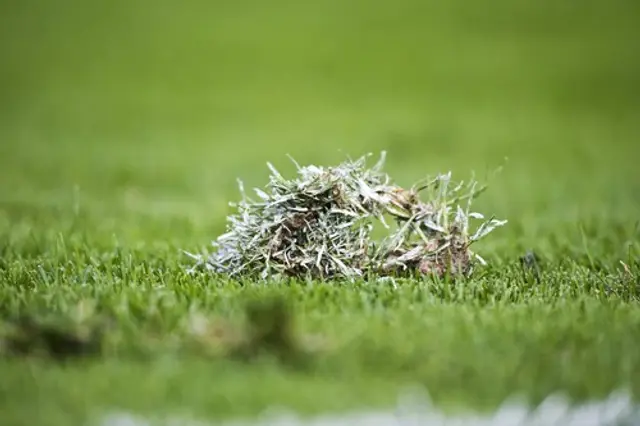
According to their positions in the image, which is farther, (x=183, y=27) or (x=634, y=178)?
(x=183, y=27)

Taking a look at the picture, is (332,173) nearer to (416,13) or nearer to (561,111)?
(561,111)

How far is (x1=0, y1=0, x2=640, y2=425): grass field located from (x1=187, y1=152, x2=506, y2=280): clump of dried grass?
0.22 metres

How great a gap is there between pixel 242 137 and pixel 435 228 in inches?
395

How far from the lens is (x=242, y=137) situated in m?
14.5

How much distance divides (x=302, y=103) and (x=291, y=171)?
746cm

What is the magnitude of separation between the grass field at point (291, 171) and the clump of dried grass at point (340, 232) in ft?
0.74

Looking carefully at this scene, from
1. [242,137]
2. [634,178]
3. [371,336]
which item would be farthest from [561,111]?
[371,336]

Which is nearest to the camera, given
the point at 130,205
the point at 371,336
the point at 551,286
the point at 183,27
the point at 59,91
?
the point at 371,336

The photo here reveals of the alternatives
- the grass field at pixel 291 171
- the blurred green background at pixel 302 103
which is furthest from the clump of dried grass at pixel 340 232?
the blurred green background at pixel 302 103

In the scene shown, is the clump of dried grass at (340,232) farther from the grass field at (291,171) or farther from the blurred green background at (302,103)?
the blurred green background at (302,103)

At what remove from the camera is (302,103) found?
1775cm

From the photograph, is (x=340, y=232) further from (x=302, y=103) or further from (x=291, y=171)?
(x=302, y=103)

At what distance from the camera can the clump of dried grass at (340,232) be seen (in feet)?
14.9

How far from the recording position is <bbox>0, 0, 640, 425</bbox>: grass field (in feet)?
10.5
